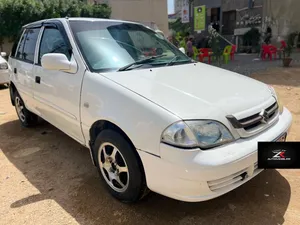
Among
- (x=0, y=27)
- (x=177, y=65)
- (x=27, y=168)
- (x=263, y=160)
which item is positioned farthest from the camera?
(x=0, y=27)

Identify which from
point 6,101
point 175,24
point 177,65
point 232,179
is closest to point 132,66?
point 177,65

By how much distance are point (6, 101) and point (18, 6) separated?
381 inches

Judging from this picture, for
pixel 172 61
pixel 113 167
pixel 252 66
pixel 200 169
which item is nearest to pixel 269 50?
pixel 252 66

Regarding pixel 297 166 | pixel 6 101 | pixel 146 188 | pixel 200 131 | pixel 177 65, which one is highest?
pixel 177 65

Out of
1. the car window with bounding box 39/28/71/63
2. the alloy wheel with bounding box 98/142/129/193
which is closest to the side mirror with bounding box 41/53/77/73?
the car window with bounding box 39/28/71/63

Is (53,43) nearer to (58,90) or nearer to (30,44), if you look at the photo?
(58,90)

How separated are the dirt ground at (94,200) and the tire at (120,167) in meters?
0.15

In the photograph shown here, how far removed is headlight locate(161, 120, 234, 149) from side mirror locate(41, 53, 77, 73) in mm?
1357

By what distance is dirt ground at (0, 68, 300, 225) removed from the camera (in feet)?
7.93

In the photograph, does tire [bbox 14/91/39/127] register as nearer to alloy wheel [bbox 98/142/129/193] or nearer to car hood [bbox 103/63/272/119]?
alloy wheel [bbox 98/142/129/193]

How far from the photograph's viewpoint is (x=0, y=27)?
1484 centimetres

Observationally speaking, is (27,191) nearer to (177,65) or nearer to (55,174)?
(55,174)

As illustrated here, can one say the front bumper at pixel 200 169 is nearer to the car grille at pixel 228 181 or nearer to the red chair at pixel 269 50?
Result: the car grille at pixel 228 181

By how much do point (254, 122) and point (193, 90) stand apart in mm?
567
